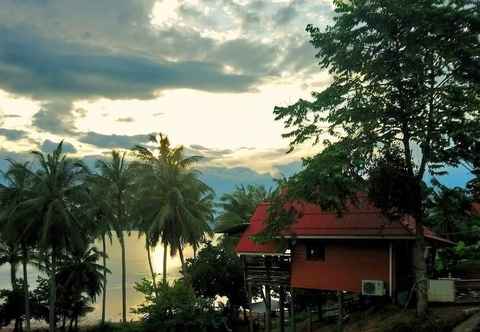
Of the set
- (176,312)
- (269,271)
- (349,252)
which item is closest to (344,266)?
(349,252)

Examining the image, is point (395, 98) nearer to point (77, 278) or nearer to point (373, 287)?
point (373, 287)

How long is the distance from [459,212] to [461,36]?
22.2 ft

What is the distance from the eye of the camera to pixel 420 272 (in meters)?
19.7

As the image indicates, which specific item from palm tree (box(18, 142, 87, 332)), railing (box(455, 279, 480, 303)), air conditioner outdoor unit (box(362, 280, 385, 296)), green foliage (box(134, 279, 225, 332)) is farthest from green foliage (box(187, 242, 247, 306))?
railing (box(455, 279, 480, 303))

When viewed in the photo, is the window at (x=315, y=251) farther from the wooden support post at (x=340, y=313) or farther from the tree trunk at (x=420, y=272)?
the tree trunk at (x=420, y=272)

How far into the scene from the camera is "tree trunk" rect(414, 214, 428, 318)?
1912 centimetres

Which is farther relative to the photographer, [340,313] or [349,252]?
[349,252]

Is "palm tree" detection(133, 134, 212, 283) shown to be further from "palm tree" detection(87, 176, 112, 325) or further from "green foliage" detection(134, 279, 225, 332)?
"green foliage" detection(134, 279, 225, 332)

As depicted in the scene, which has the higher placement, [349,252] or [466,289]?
[349,252]

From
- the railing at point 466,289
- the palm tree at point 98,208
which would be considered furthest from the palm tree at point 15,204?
the railing at point 466,289

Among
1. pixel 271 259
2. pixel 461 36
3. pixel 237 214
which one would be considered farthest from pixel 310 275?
pixel 237 214

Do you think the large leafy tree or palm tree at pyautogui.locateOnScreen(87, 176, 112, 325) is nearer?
the large leafy tree

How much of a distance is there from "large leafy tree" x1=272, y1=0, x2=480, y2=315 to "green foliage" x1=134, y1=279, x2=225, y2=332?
755 centimetres

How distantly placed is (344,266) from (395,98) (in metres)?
9.00
